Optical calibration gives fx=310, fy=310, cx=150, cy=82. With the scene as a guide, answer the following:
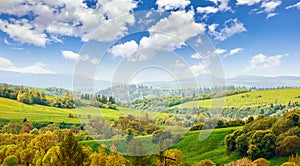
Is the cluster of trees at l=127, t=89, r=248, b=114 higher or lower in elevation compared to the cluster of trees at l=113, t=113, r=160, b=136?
higher

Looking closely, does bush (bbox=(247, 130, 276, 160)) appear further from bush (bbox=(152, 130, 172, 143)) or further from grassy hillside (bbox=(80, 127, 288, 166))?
bush (bbox=(152, 130, 172, 143))

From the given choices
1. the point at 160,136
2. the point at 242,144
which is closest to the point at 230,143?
the point at 242,144

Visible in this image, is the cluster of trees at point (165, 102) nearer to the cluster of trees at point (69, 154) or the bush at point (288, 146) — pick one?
the cluster of trees at point (69, 154)

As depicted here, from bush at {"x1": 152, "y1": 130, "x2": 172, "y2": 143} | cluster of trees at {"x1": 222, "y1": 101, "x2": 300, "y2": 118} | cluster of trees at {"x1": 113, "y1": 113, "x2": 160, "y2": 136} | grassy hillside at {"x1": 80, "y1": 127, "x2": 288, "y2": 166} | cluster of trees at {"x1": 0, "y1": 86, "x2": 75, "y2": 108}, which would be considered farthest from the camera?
cluster of trees at {"x1": 0, "y1": 86, "x2": 75, "y2": 108}

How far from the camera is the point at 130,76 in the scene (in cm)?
1645

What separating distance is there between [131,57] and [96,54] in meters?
2.04

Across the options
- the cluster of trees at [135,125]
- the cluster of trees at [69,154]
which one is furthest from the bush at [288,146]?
the cluster of trees at [135,125]

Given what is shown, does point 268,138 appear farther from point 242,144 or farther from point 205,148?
point 205,148

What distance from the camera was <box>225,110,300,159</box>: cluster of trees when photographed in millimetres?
50875

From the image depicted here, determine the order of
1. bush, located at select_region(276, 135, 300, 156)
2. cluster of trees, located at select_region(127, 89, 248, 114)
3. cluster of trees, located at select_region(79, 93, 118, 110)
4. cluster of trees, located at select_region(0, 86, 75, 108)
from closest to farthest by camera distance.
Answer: cluster of trees, located at select_region(79, 93, 118, 110) → cluster of trees, located at select_region(127, 89, 248, 114) → bush, located at select_region(276, 135, 300, 156) → cluster of trees, located at select_region(0, 86, 75, 108)

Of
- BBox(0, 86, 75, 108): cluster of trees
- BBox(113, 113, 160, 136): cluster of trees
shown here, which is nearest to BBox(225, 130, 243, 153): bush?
BBox(113, 113, 160, 136): cluster of trees

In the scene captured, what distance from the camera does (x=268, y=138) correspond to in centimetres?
5188

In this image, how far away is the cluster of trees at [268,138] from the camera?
5088cm

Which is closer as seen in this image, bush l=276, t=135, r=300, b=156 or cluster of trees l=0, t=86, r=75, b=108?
bush l=276, t=135, r=300, b=156
